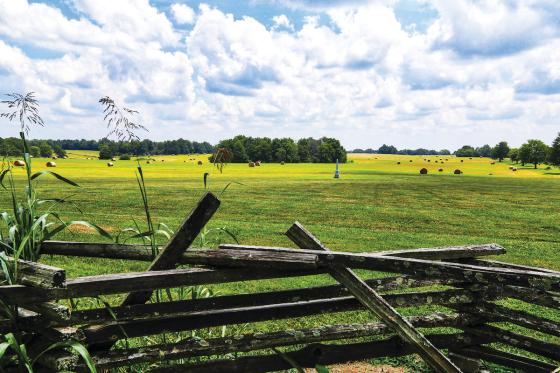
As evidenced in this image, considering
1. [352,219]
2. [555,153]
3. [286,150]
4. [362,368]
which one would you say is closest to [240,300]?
[362,368]

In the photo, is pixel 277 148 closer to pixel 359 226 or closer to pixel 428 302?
pixel 359 226

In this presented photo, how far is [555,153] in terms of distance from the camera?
8344cm

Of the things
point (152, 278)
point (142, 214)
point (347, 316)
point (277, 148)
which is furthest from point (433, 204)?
point (277, 148)

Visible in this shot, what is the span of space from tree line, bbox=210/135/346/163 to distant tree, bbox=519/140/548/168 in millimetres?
38438

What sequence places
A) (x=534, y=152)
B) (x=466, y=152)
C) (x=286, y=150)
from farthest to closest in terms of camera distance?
(x=466, y=152), (x=286, y=150), (x=534, y=152)

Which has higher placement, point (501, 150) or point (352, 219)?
point (501, 150)

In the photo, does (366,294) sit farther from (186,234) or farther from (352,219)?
(352,219)

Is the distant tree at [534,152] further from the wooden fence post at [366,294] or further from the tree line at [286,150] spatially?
the wooden fence post at [366,294]

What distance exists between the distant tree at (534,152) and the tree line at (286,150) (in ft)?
126

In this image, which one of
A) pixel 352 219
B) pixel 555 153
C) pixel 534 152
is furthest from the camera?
pixel 534 152

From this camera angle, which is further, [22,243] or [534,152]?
[534,152]

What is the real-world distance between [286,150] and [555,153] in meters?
53.1

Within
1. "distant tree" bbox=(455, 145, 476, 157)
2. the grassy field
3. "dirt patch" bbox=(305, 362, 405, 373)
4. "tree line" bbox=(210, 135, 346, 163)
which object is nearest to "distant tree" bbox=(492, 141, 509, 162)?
"distant tree" bbox=(455, 145, 476, 157)

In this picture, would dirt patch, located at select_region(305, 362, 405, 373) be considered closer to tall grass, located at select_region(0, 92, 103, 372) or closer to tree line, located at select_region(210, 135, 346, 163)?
tall grass, located at select_region(0, 92, 103, 372)
